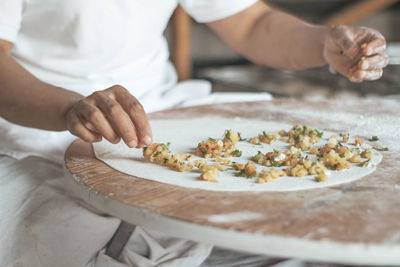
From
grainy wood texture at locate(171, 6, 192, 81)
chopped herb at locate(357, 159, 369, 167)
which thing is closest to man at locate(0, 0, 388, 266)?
chopped herb at locate(357, 159, 369, 167)

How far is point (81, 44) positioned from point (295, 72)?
2.39 meters

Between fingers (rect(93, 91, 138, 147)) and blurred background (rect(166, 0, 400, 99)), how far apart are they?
5.28 ft

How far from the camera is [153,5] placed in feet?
4.91

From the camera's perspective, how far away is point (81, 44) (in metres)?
1.37

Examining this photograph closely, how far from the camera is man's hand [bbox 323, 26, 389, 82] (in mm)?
1199

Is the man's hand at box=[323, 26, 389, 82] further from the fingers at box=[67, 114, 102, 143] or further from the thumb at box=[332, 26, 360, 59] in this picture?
the fingers at box=[67, 114, 102, 143]

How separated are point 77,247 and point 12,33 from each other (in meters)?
0.55

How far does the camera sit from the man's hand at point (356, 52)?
3.93 feet

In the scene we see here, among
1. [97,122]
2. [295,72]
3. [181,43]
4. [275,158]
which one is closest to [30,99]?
[97,122]

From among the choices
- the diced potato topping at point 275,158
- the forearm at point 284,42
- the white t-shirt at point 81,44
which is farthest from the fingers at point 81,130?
the forearm at point 284,42

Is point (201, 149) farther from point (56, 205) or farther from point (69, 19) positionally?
point (69, 19)

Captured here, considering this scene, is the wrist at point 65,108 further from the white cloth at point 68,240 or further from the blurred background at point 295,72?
the blurred background at point 295,72

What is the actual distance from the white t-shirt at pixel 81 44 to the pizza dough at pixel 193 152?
0.28m

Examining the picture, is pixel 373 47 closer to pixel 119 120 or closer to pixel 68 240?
pixel 119 120
